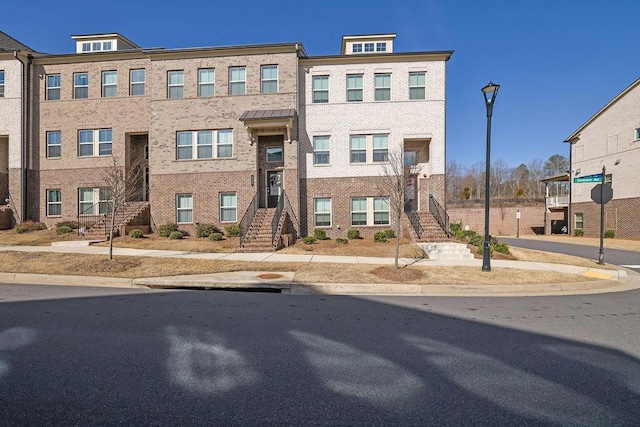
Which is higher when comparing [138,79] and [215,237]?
[138,79]

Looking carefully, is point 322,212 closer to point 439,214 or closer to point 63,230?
point 439,214

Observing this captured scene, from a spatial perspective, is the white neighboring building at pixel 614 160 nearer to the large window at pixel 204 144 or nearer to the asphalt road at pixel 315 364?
the asphalt road at pixel 315 364

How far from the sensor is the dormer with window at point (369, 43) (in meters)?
20.5

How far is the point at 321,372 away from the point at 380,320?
7.77ft

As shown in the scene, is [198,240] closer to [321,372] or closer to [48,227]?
[48,227]

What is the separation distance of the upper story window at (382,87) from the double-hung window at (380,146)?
220cm

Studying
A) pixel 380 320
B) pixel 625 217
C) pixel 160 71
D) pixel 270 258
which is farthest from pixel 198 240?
pixel 625 217

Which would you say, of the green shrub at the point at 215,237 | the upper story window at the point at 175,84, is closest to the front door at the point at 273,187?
the green shrub at the point at 215,237

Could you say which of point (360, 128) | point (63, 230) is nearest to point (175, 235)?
point (63, 230)

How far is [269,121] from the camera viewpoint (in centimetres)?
1681

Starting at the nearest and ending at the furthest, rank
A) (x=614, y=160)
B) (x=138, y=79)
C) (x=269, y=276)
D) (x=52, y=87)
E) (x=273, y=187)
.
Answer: (x=269, y=276) < (x=273, y=187) < (x=138, y=79) < (x=52, y=87) < (x=614, y=160)

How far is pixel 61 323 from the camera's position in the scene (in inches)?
216

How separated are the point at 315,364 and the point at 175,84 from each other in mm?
19016

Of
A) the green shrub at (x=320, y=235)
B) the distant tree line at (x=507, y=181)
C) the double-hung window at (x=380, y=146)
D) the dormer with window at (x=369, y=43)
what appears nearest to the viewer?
the green shrub at (x=320, y=235)
